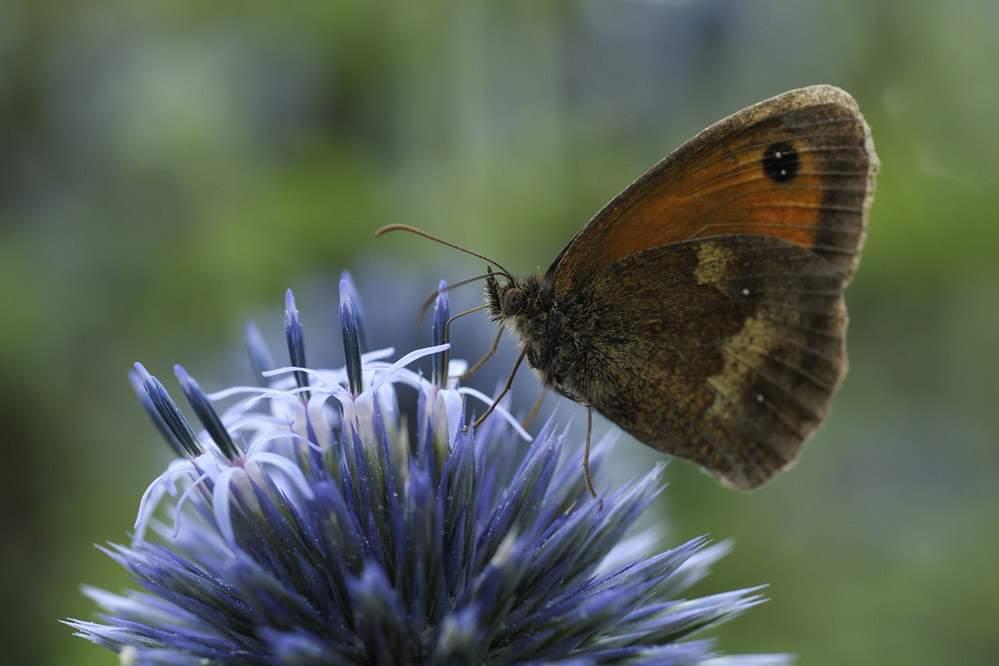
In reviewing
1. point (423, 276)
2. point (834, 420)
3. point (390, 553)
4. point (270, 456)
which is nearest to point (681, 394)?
point (390, 553)

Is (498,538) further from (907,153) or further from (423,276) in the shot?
(907,153)

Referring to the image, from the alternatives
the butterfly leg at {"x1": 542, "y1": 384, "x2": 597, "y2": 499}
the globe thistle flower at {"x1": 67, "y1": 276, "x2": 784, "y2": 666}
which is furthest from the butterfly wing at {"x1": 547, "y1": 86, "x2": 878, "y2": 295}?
the globe thistle flower at {"x1": 67, "y1": 276, "x2": 784, "y2": 666}

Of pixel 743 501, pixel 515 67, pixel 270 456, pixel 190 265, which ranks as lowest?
pixel 270 456

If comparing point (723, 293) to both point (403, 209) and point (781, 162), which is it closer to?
point (781, 162)

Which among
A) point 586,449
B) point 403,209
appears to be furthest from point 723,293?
point 403,209

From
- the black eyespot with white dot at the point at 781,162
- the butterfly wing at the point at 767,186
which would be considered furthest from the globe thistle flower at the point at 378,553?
the black eyespot with white dot at the point at 781,162

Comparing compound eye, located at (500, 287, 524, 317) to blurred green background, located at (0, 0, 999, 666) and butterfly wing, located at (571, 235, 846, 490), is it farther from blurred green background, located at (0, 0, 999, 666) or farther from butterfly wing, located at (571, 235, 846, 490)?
blurred green background, located at (0, 0, 999, 666)
